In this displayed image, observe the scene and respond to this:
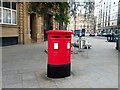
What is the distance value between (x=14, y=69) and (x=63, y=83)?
Answer: 2.53m

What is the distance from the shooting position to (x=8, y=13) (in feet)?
61.3

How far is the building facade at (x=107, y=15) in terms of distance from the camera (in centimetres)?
8361

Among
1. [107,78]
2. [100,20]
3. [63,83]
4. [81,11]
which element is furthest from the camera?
[100,20]

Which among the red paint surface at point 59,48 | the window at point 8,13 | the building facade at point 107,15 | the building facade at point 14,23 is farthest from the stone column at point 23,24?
the building facade at point 107,15

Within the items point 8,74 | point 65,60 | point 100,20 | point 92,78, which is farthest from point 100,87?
point 100,20

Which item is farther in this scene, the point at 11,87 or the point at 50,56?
the point at 50,56

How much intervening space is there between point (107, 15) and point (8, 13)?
3117 inches

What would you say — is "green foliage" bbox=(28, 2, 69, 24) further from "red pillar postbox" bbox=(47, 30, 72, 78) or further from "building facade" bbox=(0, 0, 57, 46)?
"red pillar postbox" bbox=(47, 30, 72, 78)

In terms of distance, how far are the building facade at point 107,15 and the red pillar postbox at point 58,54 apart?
7760cm

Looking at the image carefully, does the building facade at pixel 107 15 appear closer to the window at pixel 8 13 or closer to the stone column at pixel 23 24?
the stone column at pixel 23 24

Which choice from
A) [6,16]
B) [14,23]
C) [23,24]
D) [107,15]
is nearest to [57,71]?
[6,16]

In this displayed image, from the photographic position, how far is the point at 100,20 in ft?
332

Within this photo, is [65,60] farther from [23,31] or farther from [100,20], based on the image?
[100,20]

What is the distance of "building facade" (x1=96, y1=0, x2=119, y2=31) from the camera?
274 feet
